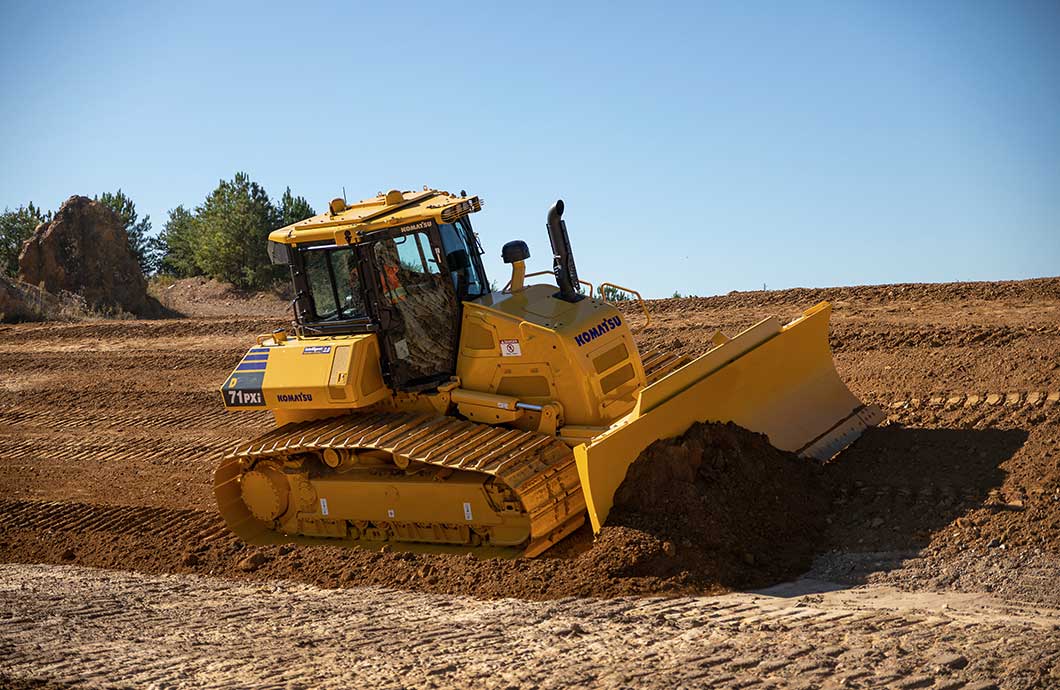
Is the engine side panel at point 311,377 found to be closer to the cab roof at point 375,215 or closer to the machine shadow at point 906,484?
the cab roof at point 375,215

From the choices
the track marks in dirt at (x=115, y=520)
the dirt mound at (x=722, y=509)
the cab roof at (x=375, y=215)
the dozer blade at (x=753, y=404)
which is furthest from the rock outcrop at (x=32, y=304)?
the dirt mound at (x=722, y=509)

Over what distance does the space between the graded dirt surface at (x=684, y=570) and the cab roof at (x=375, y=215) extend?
2670mm

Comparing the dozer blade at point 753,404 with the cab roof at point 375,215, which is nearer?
the dozer blade at point 753,404

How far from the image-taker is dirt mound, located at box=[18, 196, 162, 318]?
90.1ft

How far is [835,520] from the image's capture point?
8664 millimetres

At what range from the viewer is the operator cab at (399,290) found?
9.52m

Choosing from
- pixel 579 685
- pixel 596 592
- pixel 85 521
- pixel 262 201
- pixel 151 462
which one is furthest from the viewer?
pixel 262 201

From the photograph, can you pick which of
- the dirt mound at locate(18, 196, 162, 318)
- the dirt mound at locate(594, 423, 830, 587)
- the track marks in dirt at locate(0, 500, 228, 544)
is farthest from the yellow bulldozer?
the dirt mound at locate(18, 196, 162, 318)

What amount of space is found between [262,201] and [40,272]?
652 cm

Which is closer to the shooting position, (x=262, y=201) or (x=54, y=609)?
(x=54, y=609)

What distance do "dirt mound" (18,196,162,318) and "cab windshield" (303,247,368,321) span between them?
19.0 m

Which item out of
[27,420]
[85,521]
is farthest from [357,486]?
[27,420]

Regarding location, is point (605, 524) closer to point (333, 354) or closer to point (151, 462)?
point (333, 354)

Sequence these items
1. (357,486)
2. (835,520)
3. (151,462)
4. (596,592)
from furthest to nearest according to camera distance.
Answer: (151,462) < (357,486) < (835,520) < (596,592)
